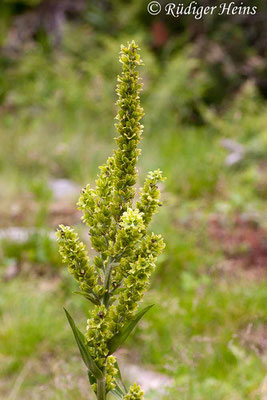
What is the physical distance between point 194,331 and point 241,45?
20.1 feet

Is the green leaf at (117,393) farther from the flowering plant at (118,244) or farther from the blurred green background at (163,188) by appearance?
the blurred green background at (163,188)

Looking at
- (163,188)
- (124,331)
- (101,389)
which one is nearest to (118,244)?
(124,331)

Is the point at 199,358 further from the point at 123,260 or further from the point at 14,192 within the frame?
the point at 14,192

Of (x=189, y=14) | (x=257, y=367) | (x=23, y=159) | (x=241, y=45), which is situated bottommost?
(x=257, y=367)

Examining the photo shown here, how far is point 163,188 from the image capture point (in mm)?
4816

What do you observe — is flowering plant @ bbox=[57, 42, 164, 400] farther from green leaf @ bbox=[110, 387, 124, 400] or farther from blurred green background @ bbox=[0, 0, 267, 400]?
blurred green background @ bbox=[0, 0, 267, 400]

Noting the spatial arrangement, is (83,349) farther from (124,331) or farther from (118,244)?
(118,244)

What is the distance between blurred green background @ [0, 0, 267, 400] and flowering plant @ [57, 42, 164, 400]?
1.33 m

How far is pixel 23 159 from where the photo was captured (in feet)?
20.6

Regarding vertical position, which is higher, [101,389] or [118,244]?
[118,244]

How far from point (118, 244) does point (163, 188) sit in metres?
3.61

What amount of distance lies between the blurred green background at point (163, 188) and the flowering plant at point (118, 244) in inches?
52.4

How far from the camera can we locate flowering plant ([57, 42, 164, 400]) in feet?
3.92

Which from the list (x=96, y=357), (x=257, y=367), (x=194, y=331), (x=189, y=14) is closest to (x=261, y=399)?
(x=257, y=367)
